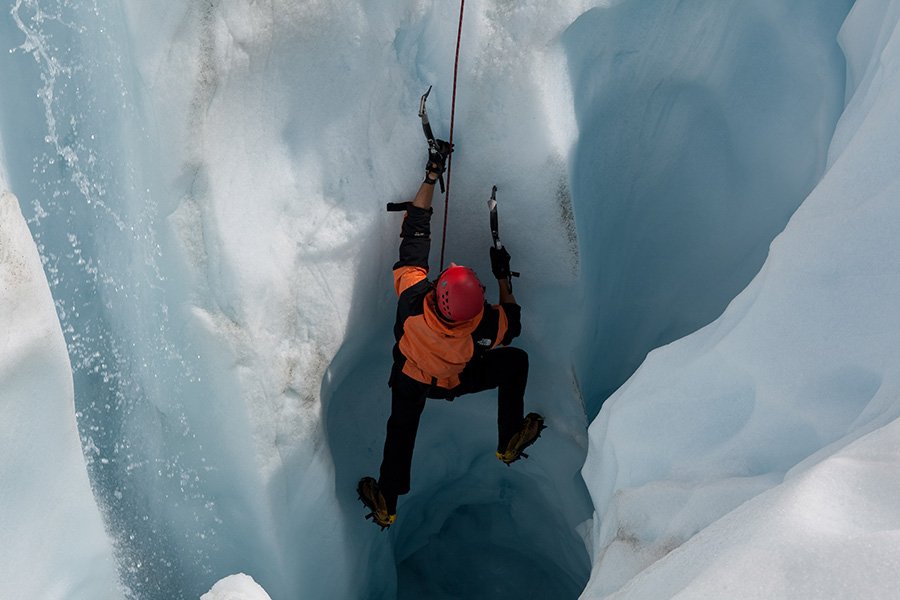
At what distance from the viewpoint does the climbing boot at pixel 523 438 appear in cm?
382

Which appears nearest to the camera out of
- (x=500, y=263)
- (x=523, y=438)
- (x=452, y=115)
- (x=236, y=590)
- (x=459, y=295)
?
(x=236, y=590)

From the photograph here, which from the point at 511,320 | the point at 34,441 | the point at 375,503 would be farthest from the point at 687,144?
the point at 34,441

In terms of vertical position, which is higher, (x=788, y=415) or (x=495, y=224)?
(x=495, y=224)

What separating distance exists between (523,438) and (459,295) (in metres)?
0.99

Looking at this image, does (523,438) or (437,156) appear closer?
(437,156)

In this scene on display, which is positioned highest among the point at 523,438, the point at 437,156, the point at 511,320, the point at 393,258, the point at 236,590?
the point at 437,156

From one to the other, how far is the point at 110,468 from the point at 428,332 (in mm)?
1376

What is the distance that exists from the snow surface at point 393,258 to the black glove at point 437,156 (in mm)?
103

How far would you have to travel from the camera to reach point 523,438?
382 centimetres

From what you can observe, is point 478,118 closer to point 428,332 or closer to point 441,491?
point 428,332

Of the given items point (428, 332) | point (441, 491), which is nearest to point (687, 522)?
point (428, 332)

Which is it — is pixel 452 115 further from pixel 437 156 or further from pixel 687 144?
pixel 687 144

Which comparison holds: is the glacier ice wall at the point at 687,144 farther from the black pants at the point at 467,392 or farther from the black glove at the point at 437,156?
the black glove at the point at 437,156

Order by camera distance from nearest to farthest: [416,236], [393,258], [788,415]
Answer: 1. [788,415]
2. [416,236]
3. [393,258]
